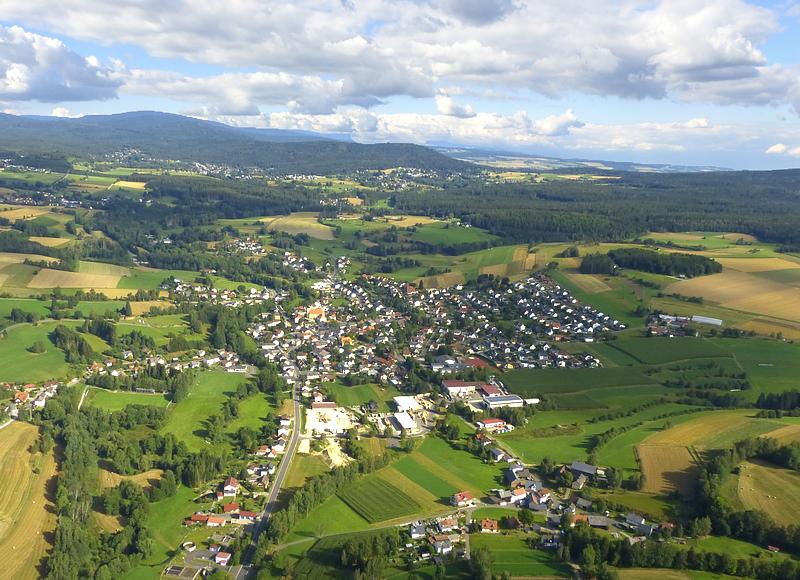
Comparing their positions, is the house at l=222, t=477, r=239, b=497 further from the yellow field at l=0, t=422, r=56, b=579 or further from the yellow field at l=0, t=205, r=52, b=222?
the yellow field at l=0, t=205, r=52, b=222

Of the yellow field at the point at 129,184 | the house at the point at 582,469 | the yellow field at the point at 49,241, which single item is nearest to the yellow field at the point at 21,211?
the yellow field at the point at 49,241

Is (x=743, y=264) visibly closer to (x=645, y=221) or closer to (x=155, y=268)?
(x=645, y=221)

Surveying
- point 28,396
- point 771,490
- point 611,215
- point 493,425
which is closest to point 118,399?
point 28,396

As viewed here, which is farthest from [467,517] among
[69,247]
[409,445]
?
[69,247]

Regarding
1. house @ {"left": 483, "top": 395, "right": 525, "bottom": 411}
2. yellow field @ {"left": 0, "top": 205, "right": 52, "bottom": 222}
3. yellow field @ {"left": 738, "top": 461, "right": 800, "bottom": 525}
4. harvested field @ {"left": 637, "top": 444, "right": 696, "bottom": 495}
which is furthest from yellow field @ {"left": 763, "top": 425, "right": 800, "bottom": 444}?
yellow field @ {"left": 0, "top": 205, "right": 52, "bottom": 222}

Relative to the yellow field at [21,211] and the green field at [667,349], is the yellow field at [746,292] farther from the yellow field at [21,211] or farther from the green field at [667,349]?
the yellow field at [21,211]
